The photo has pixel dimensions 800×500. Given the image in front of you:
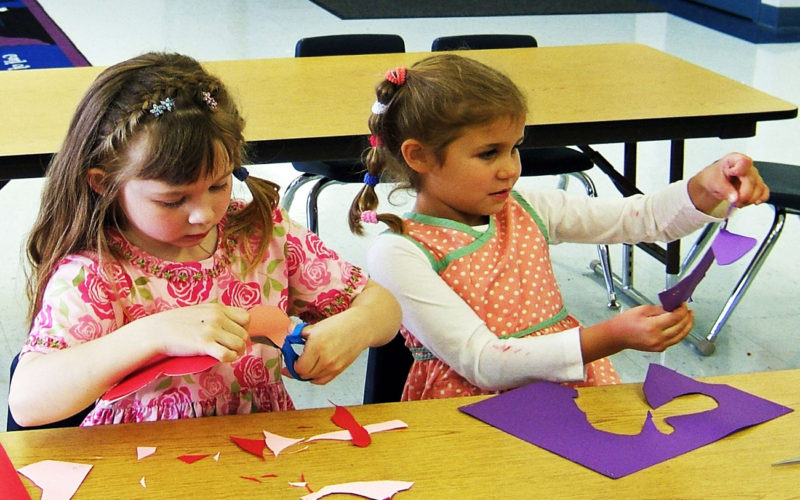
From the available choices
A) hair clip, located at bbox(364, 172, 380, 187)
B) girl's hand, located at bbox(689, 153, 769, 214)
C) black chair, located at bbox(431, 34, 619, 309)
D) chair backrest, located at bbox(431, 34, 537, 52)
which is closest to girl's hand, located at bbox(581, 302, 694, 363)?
girl's hand, located at bbox(689, 153, 769, 214)

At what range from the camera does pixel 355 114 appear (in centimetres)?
238

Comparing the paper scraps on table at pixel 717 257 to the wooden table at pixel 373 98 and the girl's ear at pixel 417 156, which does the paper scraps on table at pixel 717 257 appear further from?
the wooden table at pixel 373 98

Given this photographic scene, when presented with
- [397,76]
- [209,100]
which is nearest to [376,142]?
[397,76]

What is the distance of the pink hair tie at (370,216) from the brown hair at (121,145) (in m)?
0.32

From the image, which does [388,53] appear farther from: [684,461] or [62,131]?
[684,461]

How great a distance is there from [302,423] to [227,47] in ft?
18.3

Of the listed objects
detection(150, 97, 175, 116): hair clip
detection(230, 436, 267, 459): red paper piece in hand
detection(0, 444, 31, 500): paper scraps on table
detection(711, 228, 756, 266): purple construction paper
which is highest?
detection(150, 97, 175, 116): hair clip

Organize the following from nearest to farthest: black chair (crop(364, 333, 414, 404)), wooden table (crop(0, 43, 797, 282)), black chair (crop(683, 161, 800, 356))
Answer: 1. black chair (crop(364, 333, 414, 404))
2. wooden table (crop(0, 43, 797, 282))
3. black chair (crop(683, 161, 800, 356))

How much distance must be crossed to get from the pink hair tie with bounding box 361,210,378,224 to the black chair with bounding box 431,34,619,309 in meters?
1.13

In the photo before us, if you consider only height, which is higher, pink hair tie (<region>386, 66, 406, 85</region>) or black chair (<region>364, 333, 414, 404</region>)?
pink hair tie (<region>386, 66, 406, 85</region>)

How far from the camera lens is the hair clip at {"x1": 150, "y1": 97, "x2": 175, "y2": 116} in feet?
4.11

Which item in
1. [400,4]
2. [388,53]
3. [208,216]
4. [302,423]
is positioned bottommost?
[400,4]

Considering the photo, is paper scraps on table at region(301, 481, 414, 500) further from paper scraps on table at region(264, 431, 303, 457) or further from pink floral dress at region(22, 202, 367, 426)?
pink floral dress at region(22, 202, 367, 426)

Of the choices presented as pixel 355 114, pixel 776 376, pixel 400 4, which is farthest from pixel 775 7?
pixel 776 376
